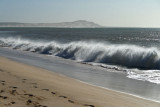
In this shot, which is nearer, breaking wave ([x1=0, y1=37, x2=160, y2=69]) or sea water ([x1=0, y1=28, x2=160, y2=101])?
sea water ([x1=0, y1=28, x2=160, y2=101])

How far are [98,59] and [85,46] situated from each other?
5.26 m

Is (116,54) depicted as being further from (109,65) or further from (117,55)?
(109,65)

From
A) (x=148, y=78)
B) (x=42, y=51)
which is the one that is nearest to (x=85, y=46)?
(x=42, y=51)

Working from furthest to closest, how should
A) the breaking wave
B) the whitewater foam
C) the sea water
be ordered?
the breaking wave, the whitewater foam, the sea water

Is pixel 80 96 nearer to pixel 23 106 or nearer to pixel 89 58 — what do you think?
pixel 23 106

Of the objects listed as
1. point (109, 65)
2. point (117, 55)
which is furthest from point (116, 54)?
point (109, 65)

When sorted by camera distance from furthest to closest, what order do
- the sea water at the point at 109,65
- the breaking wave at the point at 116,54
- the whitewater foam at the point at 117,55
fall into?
the breaking wave at the point at 116,54 < the whitewater foam at the point at 117,55 < the sea water at the point at 109,65

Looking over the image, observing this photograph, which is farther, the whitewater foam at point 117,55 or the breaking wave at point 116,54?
the breaking wave at point 116,54

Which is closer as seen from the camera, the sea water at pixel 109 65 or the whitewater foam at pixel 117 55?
the sea water at pixel 109 65

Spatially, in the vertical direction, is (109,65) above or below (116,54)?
below

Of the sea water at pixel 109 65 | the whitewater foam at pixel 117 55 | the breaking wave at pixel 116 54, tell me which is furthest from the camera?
the breaking wave at pixel 116 54

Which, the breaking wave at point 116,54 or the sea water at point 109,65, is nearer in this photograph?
the sea water at point 109,65

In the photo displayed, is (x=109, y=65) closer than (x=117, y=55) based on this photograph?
Yes

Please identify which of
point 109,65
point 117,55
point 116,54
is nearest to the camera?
point 109,65
